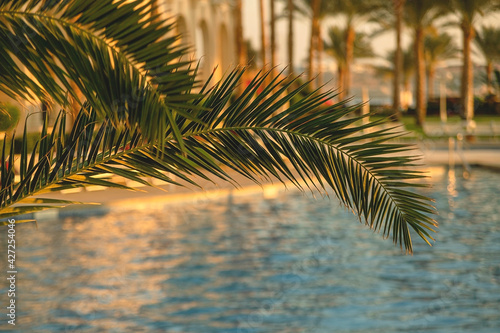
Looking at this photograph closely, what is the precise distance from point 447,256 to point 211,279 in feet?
10.5

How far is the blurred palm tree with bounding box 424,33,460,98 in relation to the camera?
6938 cm

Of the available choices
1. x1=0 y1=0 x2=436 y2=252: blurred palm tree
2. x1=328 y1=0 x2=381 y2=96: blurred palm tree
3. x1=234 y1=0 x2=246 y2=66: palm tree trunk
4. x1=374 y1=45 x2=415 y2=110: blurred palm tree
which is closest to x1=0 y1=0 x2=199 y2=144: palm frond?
x1=0 y1=0 x2=436 y2=252: blurred palm tree

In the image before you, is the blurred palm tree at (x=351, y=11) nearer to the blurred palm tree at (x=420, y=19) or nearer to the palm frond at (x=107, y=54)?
the blurred palm tree at (x=420, y=19)

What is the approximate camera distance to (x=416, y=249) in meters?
11.0

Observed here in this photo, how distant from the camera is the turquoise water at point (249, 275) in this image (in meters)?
7.43

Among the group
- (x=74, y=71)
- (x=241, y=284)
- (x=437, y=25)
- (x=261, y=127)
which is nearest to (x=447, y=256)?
(x=241, y=284)

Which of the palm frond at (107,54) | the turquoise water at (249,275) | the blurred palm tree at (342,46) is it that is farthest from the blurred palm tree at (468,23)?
the palm frond at (107,54)

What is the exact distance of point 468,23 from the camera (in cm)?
4306

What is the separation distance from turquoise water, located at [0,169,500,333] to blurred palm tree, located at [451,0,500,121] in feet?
97.0

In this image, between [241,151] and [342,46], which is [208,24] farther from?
[342,46]

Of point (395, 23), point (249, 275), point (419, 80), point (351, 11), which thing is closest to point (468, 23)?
point (419, 80)

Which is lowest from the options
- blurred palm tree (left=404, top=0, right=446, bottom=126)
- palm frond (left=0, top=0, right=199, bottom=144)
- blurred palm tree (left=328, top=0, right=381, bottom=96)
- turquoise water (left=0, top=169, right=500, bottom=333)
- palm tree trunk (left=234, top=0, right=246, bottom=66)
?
turquoise water (left=0, top=169, right=500, bottom=333)

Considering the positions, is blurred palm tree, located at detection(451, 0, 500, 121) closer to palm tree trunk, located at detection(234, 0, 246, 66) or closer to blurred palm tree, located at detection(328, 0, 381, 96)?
blurred palm tree, located at detection(328, 0, 381, 96)

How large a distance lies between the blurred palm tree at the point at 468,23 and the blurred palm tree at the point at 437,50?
2472 centimetres
